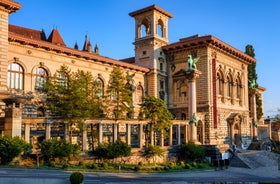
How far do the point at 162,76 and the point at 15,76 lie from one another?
22868 millimetres

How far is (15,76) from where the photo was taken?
34.7 m

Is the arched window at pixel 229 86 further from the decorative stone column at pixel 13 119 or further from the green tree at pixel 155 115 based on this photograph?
the decorative stone column at pixel 13 119

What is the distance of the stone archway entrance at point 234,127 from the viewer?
2020 inches

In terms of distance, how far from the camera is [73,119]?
2923 cm

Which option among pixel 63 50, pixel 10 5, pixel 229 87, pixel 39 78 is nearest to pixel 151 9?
pixel 229 87

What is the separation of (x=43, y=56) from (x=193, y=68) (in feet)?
55.3

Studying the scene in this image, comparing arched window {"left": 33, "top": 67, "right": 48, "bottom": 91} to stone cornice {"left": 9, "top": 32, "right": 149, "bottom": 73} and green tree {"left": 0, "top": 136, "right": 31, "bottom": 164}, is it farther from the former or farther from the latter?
green tree {"left": 0, "top": 136, "right": 31, "bottom": 164}

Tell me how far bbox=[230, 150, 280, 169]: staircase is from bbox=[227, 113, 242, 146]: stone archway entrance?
7.85 m

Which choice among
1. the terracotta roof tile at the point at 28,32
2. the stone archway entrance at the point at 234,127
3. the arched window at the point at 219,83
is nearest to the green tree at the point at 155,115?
the arched window at the point at 219,83

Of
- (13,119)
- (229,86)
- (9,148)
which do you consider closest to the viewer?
Result: (9,148)

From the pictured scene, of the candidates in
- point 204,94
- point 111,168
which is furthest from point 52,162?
point 204,94

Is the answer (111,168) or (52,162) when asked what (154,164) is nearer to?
(111,168)

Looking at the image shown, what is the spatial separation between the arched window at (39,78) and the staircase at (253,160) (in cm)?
2181

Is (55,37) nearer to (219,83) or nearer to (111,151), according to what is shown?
(219,83)
